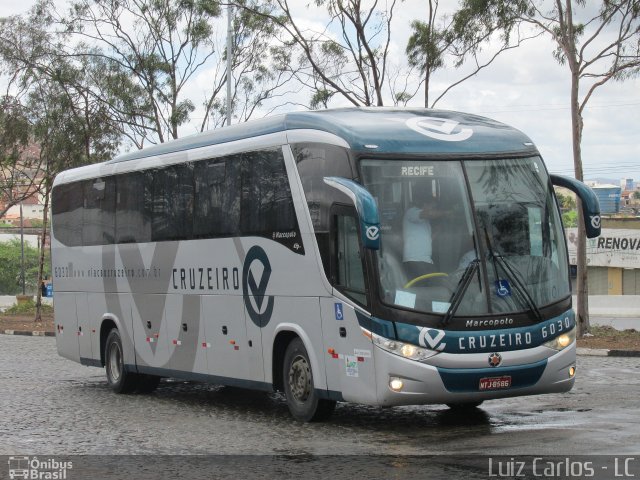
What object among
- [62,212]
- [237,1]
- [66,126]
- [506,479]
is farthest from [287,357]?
[66,126]

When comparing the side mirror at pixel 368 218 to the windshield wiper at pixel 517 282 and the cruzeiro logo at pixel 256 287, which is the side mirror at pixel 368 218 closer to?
the windshield wiper at pixel 517 282

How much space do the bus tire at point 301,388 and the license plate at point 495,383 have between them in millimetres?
1969

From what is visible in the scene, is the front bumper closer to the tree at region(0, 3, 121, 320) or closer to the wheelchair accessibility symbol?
the wheelchair accessibility symbol

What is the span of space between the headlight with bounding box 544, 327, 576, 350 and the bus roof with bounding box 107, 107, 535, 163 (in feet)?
6.64

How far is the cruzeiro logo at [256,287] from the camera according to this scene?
1358 cm

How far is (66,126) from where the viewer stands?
38094 millimetres

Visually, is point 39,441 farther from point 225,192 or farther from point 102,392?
point 102,392

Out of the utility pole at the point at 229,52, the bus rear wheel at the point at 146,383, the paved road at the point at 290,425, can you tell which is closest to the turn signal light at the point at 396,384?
the paved road at the point at 290,425

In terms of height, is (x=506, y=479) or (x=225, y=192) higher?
(x=225, y=192)

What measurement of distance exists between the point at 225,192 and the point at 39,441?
4118 mm

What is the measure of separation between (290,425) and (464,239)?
2.91 m

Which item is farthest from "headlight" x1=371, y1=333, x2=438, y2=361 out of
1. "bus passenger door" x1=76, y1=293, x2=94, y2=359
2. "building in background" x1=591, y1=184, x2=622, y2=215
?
"building in background" x1=591, y1=184, x2=622, y2=215

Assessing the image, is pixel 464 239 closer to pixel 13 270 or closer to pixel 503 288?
pixel 503 288

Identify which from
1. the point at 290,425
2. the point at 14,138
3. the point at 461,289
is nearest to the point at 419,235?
the point at 461,289
